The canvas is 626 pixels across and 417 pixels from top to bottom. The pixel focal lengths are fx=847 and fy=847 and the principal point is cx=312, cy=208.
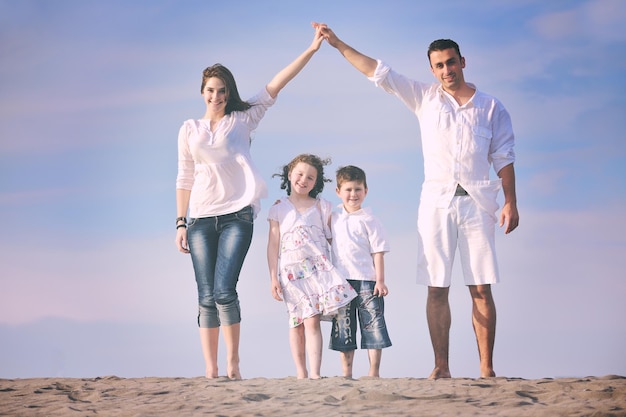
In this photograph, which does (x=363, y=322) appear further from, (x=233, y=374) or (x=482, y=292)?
(x=233, y=374)

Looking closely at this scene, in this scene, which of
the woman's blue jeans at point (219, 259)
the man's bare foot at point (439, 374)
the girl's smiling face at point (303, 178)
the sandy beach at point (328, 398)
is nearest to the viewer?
the sandy beach at point (328, 398)

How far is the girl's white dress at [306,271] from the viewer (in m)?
6.80

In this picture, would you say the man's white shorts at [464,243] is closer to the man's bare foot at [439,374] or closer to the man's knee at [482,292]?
the man's knee at [482,292]

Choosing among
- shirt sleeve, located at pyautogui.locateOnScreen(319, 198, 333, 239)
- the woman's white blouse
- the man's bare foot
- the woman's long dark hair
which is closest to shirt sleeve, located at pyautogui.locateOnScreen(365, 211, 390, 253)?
shirt sleeve, located at pyautogui.locateOnScreen(319, 198, 333, 239)

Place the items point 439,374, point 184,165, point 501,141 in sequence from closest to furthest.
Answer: point 439,374
point 501,141
point 184,165

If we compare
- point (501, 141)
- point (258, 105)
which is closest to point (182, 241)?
point (258, 105)

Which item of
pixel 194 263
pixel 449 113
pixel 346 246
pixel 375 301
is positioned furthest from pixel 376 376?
pixel 449 113

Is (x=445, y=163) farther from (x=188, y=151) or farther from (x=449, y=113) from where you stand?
(x=188, y=151)

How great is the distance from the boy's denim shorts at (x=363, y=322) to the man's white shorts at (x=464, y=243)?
478mm

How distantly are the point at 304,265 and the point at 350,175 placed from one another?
0.84m

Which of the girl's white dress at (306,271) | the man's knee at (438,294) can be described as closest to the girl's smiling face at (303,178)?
the girl's white dress at (306,271)

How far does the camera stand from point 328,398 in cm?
563

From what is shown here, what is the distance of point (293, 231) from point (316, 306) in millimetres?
640

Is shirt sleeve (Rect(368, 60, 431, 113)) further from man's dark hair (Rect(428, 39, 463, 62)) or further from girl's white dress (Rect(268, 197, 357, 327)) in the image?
girl's white dress (Rect(268, 197, 357, 327))
